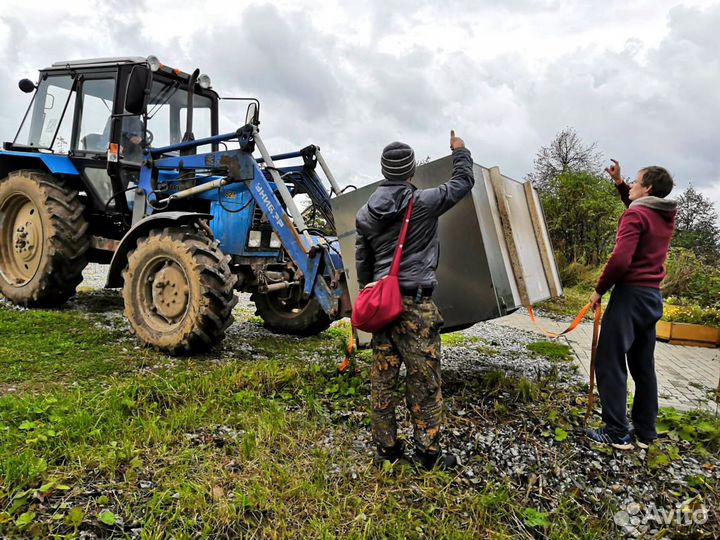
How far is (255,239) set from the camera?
6.02 meters

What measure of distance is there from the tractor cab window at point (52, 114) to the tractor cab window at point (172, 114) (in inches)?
46.2

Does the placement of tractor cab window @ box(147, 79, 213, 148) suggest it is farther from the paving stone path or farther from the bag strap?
the paving stone path

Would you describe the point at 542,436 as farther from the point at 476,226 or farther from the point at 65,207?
the point at 65,207

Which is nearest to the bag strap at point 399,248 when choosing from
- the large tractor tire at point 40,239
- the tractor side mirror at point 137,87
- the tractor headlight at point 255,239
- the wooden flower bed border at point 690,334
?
the tractor headlight at point 255,239

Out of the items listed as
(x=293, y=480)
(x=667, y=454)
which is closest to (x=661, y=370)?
(x=667, y=454)

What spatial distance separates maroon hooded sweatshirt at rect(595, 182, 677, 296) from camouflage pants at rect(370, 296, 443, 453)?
1219 mm

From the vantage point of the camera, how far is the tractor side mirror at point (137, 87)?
5266mm

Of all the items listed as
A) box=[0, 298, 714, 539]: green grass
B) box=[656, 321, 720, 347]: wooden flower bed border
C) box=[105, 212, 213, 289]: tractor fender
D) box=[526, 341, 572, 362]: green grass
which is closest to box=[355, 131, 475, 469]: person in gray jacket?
box=[0, 298, 714, 539]: green grass

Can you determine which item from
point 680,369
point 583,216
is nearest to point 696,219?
point 583,216

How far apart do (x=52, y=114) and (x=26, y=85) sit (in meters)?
0.66

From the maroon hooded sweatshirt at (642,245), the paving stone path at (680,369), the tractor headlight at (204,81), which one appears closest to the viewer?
the maroon hooded sweatshirt at (642,245)

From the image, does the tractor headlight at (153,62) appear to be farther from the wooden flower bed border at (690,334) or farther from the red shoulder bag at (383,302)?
the wooden flower bed border at (690,334)

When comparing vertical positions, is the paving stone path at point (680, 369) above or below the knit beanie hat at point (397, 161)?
below

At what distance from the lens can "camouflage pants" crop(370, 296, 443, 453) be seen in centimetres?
307
